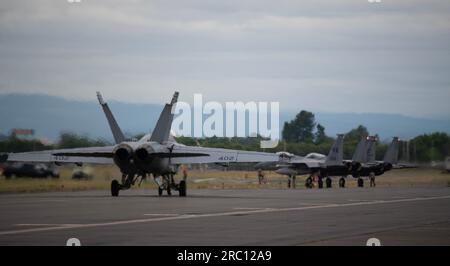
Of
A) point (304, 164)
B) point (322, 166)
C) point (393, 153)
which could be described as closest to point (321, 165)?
point (322, 166)

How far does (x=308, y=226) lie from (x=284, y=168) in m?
48.8

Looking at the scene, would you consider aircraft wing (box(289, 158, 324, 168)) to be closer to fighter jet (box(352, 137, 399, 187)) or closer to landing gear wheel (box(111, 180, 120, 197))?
fighter jet (box(352, 137, 399, 187))

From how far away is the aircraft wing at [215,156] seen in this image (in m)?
38.5

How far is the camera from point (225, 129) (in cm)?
4544

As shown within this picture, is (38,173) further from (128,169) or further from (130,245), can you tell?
(130,245)

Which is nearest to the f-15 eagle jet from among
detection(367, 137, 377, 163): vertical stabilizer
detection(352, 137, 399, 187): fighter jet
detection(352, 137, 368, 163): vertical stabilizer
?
detection(352, 137, 368, 163): vertical stabilizer

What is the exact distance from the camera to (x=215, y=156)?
1580 inches

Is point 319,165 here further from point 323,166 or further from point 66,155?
point 66,155

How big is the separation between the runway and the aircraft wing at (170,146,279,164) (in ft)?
23.1

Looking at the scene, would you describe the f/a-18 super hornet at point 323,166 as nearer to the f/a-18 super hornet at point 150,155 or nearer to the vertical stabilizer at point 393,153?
the vertical stabilizer at point 393,153

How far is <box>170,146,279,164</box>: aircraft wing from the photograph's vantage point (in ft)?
126

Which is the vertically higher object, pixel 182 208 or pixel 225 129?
pixel 225 129
